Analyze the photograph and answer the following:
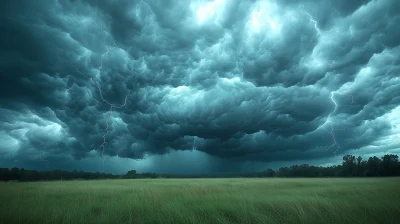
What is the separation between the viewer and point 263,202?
11000 millimetres

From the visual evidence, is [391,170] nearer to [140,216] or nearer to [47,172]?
[140,216]

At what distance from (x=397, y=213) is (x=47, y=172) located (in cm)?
8031

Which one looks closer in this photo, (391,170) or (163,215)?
(163,215)

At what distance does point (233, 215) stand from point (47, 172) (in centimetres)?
7604

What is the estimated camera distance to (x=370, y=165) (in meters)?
81.4

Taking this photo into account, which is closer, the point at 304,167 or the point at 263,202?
the point at 263,202

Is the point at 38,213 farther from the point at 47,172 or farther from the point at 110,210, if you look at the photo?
the point at 47,172

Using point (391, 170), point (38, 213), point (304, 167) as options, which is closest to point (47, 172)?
point (38, 213)

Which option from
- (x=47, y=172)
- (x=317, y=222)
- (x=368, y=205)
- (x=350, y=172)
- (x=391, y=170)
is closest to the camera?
(x=317, y=222)

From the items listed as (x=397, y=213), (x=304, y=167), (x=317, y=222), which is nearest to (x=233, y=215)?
(x=317, y=222)

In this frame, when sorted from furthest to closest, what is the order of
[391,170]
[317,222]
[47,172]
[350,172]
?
[350,172]
[391,170]
[47,172]
[317,222]

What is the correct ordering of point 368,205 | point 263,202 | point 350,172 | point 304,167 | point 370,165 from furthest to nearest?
point 304,167
point 350,172
point 370,165
point 263,202
point 368,205

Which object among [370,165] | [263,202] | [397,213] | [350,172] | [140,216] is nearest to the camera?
[397,213]

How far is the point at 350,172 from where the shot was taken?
87125mm
